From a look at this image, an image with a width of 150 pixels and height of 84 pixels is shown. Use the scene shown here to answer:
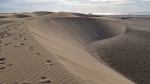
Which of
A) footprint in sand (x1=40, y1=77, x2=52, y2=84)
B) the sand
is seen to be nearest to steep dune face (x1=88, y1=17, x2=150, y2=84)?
the sand

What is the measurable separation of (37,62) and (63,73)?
1333mm

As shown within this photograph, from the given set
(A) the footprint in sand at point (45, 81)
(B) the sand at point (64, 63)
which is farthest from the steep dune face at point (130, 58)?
(A) the footprint in sand at point (45, 81)

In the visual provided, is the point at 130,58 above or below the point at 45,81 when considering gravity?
above

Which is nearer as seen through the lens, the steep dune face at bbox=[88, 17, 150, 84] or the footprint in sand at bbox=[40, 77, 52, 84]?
the footprint in sand at bbox=[40, 77, 52, 84]

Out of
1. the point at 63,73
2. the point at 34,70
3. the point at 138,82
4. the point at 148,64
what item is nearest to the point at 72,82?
the point at 63,73

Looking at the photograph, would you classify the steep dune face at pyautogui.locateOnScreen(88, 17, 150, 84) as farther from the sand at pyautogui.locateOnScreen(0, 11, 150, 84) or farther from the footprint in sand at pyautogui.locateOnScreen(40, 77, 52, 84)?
the footprint in sand at pyautogui.locateOnScreen(40, 77, 52, 84)

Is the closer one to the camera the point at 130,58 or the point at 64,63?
the point at 64,63

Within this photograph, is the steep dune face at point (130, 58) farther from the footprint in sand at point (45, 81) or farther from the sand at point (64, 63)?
the footprint in sand at point (45, 81)

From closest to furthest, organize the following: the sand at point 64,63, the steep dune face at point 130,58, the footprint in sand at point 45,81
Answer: the footprint in sand at point 45,81 < the sand at point 64,63 < the steep dune face at point 130,58

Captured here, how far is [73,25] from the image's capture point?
74.0 feet

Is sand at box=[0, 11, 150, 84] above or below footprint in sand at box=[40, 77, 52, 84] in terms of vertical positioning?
above

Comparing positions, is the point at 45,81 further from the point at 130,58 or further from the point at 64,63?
the point at 130,58

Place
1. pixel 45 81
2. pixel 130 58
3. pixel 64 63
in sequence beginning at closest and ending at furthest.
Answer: pixel 45 81 → pixel 64 63 → pixel 130 58

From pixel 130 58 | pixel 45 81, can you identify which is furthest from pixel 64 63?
pixel 130 58
